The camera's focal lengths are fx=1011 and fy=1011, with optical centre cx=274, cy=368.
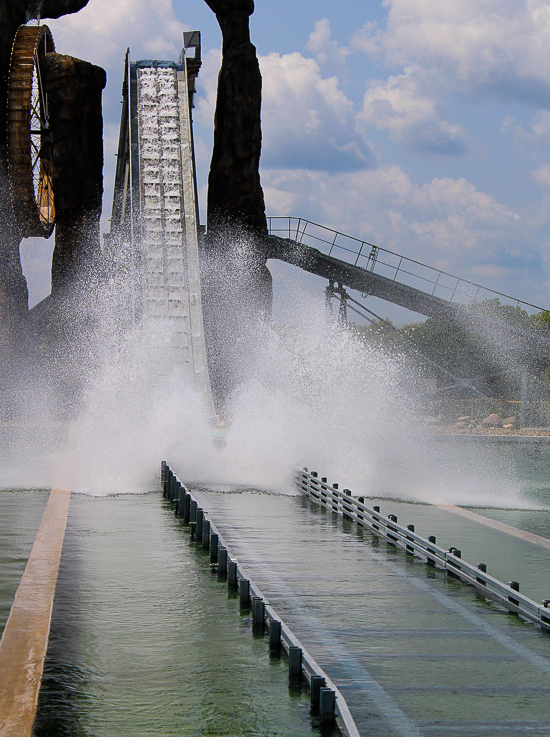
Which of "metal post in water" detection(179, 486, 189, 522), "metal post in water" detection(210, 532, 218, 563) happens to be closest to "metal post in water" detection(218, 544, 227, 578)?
"metal post in water" detection(210, 532, 218, 563)

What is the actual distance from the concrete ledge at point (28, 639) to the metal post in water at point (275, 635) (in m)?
1.66

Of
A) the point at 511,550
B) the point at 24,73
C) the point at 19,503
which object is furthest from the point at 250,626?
the point at 24,73

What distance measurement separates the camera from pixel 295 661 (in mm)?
6867

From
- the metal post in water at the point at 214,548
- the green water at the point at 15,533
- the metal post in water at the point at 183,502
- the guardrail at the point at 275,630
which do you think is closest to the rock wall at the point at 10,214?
the green water at the point at 15,533

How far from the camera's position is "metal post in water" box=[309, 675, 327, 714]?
625 cm

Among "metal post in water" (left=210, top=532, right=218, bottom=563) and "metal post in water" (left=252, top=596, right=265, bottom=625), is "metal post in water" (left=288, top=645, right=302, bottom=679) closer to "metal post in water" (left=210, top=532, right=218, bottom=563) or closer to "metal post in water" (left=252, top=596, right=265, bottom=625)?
"metal post in water" (left=252, top=596, right=265, bottom=625)

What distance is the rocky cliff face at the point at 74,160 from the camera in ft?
153

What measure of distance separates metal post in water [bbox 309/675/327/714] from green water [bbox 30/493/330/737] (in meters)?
0.08

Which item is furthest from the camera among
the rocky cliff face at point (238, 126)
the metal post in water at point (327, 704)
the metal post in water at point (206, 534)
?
the rocky cliff face at point (238, 126)

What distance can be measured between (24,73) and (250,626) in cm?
2693

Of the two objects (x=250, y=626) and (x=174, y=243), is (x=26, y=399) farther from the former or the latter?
(x=250, y=626)

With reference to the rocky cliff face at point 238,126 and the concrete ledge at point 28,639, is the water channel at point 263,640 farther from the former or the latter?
the rocky cliff face at point 238,126

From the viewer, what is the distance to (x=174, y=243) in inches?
1353

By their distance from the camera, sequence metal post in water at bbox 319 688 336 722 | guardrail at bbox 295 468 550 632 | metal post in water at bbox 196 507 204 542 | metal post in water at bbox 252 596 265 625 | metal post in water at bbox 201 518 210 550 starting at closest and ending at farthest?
metal post in water at bbox 319 688 336 722, metal post in water at bbox 252 596 265 625, guardrail at bbox 295 468 550 632, metal post in water at bbox 201 518 210 550, metal post in water at bbox 196 507 204 542
